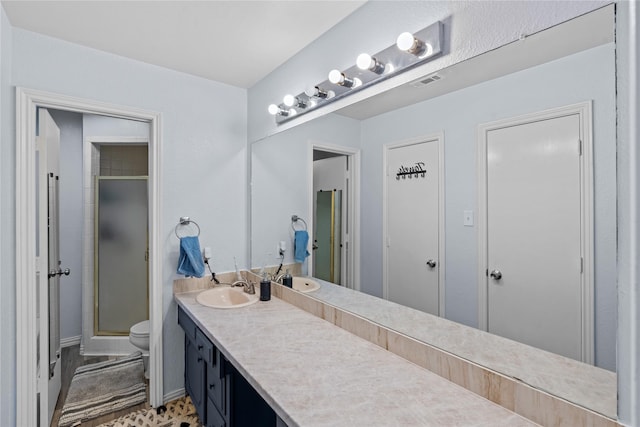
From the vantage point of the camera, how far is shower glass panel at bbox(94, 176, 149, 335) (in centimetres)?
331

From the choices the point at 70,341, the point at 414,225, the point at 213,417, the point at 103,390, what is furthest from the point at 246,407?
the point at 70,341

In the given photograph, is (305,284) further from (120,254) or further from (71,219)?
(71,219)

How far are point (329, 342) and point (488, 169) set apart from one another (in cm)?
99

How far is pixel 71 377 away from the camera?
8.96ft

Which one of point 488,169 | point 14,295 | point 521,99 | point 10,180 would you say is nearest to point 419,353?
point 488,169

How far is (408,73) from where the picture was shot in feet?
4.44

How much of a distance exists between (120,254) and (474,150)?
345 centimetres

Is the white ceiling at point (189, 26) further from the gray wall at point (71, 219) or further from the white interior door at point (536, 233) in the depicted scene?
the gray wall at point (71, 219)

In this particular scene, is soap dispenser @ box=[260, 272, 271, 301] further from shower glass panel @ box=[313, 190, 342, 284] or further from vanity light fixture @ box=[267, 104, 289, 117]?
vanity light fixture @ box=[267, 104, 289, 117]

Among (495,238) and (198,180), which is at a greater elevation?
(198,180)

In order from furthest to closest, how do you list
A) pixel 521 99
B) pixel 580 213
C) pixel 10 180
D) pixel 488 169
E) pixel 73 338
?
1. pixel 73 338
2. pixel 10 180
3. pixel 488 169
4. pixel 521 99
5. pixel 580 213

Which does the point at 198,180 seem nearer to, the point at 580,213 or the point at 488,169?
the point at 488,169

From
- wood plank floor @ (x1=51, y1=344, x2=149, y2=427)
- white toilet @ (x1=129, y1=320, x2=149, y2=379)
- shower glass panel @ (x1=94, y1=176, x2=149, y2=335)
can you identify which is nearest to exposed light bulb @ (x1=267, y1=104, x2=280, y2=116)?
shower glass panel @ (x1=94, y1=176, x2=149, y2=335)

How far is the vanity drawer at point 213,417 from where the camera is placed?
5.54 ft
